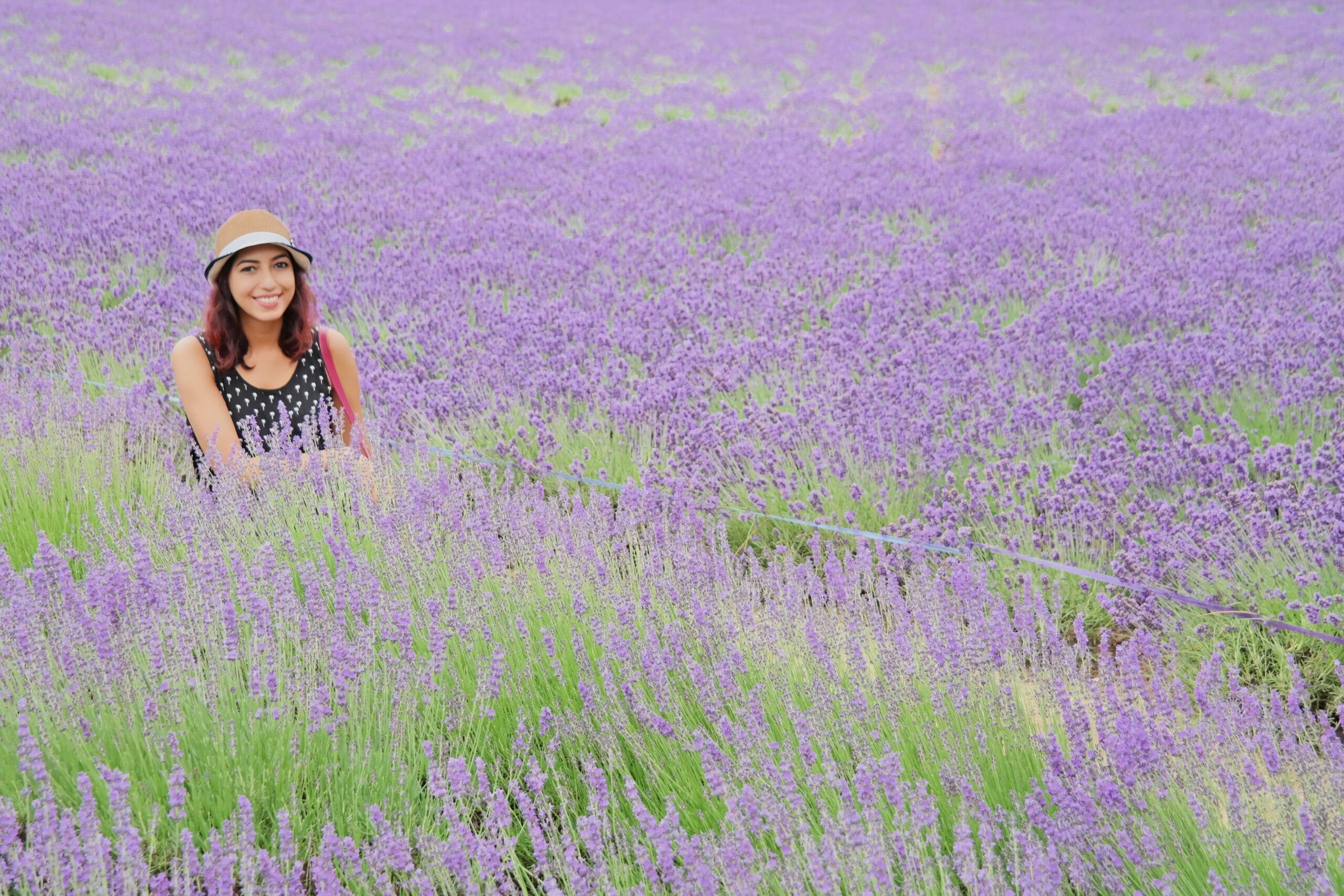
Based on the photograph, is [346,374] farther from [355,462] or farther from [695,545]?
[695,545]

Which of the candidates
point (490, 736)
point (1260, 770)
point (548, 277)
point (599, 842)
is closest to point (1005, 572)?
point (1260, 770)

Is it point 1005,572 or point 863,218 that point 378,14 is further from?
point 1005,572

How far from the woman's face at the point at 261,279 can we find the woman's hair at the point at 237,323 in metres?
0.03

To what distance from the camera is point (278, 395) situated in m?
3.51

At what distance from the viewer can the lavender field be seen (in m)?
1.54

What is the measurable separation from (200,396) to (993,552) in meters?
2.48

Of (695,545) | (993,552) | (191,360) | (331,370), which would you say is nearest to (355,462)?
(331,370)

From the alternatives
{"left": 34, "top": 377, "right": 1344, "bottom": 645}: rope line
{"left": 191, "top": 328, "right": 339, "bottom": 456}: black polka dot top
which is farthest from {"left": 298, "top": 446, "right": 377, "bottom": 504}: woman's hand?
{"left": 191, "top": 328, "right": 339, "bottom": 456}: black polka dot top

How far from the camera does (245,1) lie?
67.3 ft

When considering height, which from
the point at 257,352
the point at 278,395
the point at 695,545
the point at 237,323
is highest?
the point at 237,323

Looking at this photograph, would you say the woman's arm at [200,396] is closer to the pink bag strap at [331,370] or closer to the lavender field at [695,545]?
the lavender field at [695,545]

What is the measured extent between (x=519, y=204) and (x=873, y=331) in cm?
364

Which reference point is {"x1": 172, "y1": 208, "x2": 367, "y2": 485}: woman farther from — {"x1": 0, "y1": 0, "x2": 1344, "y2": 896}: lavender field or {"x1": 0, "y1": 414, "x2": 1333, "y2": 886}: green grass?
{"x1": 0, "y1": 414, "x2": 1333, "y2": 886}: green grass

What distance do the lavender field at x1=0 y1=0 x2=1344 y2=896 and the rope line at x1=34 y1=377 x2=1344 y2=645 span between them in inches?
1.4
